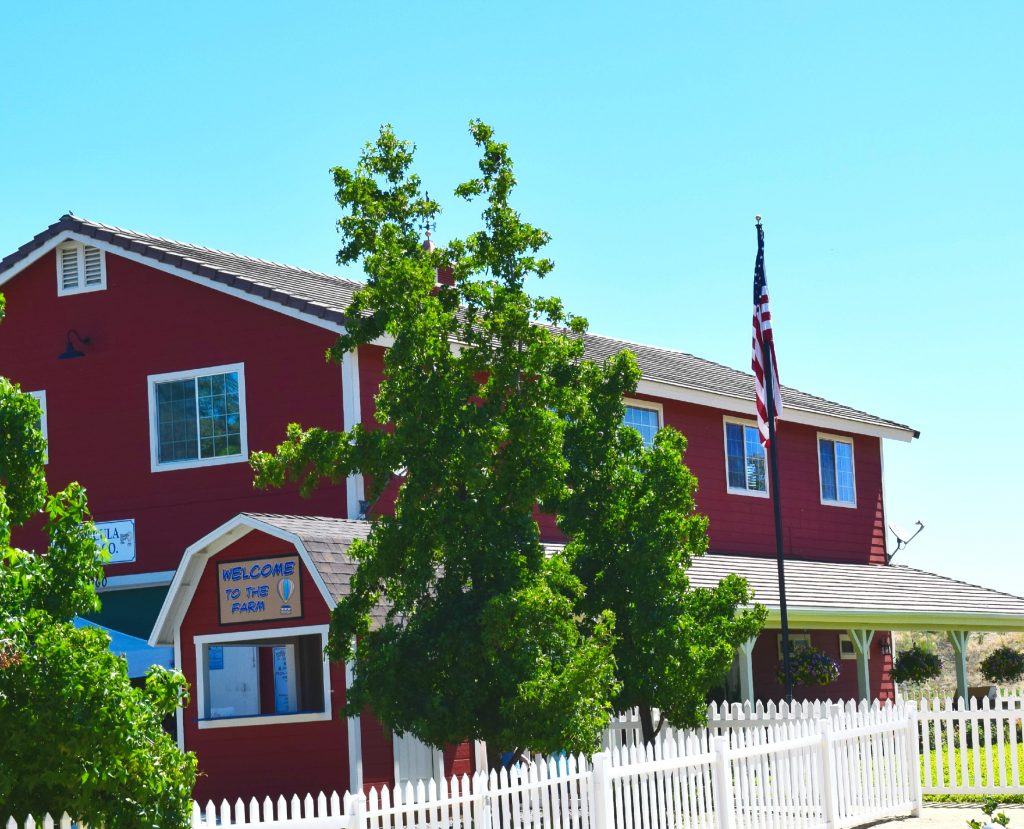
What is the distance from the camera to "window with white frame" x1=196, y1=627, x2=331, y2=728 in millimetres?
18445

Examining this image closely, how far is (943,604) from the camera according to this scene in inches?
1181

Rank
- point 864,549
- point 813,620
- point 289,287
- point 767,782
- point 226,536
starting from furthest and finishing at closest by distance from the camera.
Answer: point 864,549 < point 813,620 < point 289,287 < point 226,536 < point 767,782

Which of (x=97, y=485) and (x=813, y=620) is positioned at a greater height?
(x=97, y=485)

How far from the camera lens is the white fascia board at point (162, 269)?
2225cm

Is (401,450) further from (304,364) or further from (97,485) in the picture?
(97,485)

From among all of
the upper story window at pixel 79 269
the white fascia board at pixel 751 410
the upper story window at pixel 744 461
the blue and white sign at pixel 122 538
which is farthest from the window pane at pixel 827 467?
the upper story window at pixel 79 269

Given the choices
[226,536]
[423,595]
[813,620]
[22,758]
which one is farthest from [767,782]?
[813,620]

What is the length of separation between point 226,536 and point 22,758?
9966mm

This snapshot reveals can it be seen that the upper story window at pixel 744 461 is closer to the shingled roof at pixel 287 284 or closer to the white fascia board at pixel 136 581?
the shingled roof at pixel 287 284

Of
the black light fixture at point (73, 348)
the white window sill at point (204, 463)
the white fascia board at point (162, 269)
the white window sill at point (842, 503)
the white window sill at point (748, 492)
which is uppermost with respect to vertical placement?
the white fascia board at point (162, 269)

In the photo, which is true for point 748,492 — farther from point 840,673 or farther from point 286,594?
point 286,594

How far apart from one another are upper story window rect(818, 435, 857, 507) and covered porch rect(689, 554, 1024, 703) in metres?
1.49

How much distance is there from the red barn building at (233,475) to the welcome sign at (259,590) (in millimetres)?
24

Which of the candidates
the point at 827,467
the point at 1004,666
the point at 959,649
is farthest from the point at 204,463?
the point at 1004,666
